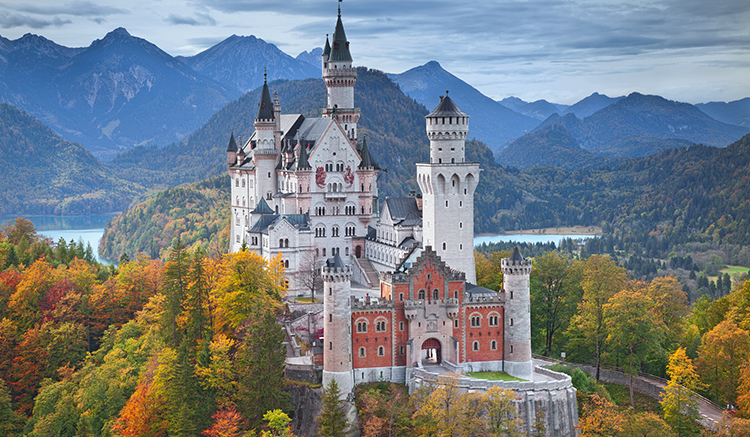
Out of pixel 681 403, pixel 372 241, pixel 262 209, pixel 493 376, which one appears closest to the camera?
pixel 681 403

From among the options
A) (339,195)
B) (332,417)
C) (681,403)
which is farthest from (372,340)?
(339,195)

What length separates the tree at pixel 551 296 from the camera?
3019 inches

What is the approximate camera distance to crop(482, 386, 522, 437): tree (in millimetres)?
54000

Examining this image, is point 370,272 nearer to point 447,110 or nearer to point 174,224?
point 447,110

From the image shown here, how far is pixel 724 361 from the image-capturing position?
61719 millimetres

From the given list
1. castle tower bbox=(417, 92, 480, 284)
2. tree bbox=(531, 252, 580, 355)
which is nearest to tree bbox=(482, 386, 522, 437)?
castle tower bbox=(417, 92, 480, 284)

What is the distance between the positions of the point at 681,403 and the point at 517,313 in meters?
13.5

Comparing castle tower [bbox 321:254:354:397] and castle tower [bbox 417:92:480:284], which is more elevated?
castle tower [bbox 417:92:480:284]

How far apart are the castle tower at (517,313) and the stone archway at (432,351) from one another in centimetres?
536

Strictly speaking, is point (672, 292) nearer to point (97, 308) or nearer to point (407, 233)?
point (407, 233)

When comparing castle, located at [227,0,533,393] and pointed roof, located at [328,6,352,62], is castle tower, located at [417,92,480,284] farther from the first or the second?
pointed roof, located at [328,6,352,62]

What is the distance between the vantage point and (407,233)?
8075cm

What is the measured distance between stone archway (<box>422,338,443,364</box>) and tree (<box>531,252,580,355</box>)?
17212 mm

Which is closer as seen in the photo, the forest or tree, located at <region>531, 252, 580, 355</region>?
the forest
